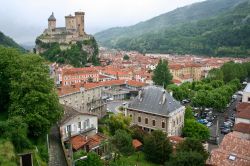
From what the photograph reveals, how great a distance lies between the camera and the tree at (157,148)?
3334 centimetres

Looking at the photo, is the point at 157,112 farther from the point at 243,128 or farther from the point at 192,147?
the point at 243,128

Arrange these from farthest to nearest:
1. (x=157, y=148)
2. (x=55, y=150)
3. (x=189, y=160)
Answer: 1. (x=157, y=148)
2. (x=55, y=150)
3. (x=189, y=160)

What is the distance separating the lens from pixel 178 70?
110438mm

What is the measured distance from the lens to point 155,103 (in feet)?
142

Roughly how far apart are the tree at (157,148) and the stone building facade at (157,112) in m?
7.85

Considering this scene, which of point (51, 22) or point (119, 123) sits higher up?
point (51, 22)

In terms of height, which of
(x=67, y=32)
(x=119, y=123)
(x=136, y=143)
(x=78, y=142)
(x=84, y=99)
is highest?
(x=67, y=32)

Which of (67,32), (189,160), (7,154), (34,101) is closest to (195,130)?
(189,160)

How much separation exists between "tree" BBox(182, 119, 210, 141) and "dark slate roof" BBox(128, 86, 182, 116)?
3416 millimetres

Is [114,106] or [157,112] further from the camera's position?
[114,106]

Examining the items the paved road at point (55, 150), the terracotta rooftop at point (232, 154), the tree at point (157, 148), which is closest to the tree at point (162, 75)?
the tree at point (157, 148)

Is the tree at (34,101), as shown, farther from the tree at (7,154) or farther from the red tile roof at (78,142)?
the tree at (7,154)

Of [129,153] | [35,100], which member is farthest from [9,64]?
[129,153]

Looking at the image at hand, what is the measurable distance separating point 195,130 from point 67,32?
91.1 meters
